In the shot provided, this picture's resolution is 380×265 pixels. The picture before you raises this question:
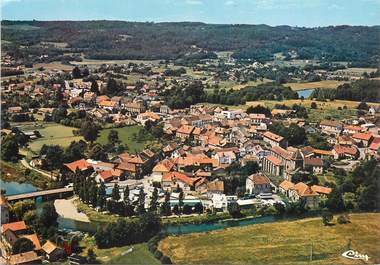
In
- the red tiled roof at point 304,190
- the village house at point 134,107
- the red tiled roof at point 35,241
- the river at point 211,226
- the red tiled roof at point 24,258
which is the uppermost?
the village house at point 134,107

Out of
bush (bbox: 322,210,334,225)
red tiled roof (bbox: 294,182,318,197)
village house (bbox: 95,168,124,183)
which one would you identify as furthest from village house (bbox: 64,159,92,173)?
bush (bbox: 322,210,334,225)

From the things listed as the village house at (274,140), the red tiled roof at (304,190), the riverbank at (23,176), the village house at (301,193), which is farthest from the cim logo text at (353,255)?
the village house at (274,140)

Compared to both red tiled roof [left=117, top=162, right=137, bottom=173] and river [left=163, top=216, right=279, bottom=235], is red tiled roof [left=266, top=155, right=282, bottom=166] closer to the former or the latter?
river [left=163, top=216, right=279, bottom=235]

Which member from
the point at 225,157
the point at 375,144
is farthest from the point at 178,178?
the point at 375,144

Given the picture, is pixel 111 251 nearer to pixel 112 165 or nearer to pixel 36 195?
pixel 36 195

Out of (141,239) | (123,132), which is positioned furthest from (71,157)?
(141,239)

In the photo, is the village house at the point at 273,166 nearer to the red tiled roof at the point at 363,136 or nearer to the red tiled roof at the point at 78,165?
the red tiled roof at the point at 363,136

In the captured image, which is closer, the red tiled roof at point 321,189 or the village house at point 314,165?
the red tiled roof at point 321,189
